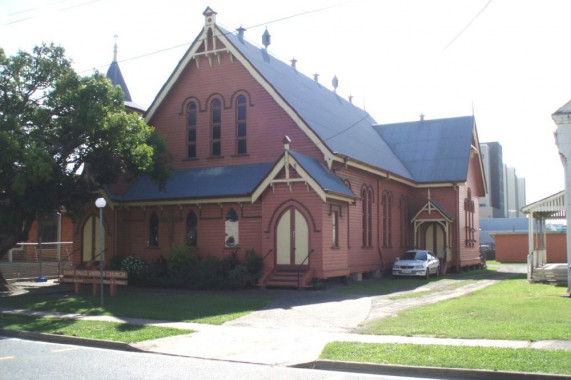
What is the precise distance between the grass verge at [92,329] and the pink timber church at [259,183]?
32.3ft

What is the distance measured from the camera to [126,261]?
93.0 ft

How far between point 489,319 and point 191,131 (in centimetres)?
1980

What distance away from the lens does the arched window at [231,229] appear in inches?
1089

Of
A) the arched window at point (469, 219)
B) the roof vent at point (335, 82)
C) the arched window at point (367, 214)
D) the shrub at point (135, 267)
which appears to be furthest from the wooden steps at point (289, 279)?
the roof vent at point (335, 82)

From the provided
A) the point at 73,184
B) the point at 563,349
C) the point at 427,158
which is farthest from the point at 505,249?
the point at 563,349

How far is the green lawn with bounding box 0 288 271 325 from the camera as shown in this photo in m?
17.6

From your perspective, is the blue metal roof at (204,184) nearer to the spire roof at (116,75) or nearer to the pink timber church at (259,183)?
the pink timber church at (259,183)

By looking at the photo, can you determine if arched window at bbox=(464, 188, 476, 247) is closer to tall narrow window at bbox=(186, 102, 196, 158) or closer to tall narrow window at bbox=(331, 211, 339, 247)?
tall narrow window at bbox=(331, 211, 339, 247)

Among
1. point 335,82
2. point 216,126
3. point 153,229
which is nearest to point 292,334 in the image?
point 153,229

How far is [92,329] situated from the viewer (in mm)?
15250

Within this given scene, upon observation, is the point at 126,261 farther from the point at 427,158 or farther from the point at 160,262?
the point at 427,158

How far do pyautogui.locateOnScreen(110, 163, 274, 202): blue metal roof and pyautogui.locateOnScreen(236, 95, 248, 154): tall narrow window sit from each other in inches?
40.8

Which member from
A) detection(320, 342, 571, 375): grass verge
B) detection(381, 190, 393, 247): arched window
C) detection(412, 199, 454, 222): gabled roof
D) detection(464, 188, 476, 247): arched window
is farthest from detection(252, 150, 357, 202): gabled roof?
detection(464, 188, 476, 247): arched window

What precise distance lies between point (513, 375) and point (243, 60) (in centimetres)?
2202
